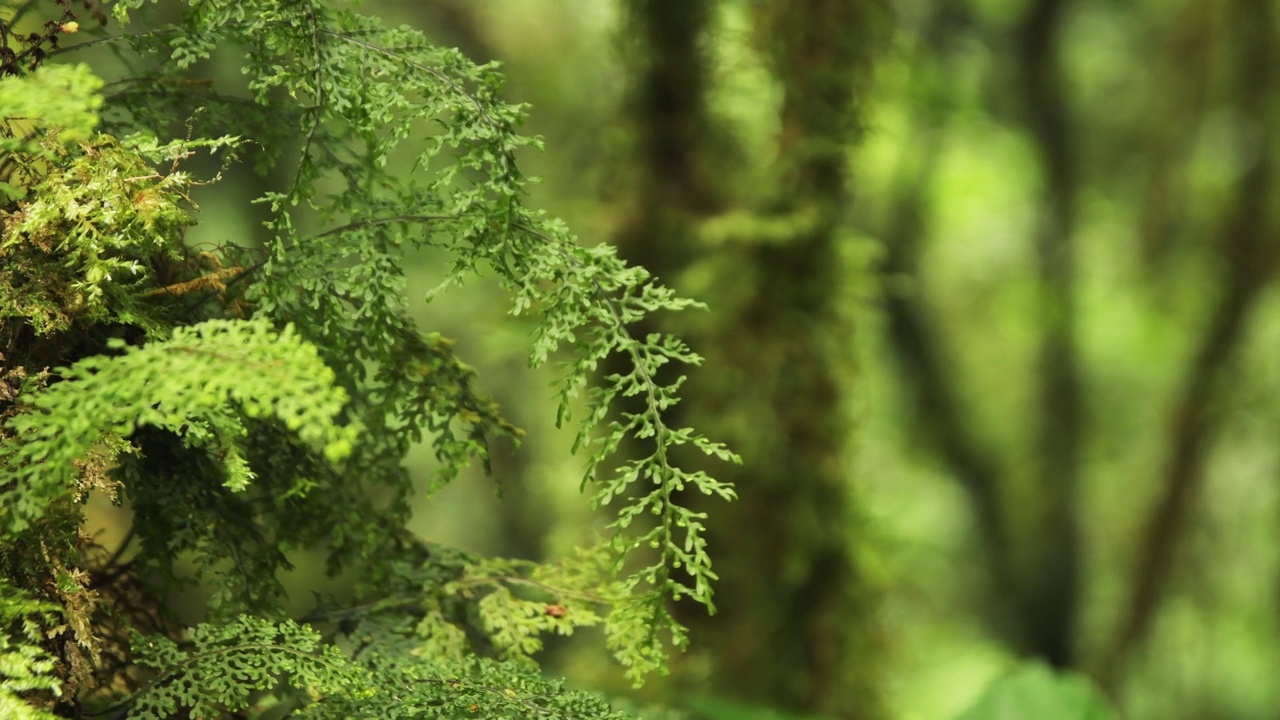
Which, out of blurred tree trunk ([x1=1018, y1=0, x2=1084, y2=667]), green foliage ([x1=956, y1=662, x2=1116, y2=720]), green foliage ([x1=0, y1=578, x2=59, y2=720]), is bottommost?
green foliage ([x1=0, y1=578, x2=59, y2=720])

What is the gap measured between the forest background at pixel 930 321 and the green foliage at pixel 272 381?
12 centimetres

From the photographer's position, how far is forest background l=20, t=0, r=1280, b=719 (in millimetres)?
1839

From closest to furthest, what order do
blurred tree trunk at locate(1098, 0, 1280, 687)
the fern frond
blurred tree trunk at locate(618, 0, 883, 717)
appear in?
1. the fern frond
2. blurred tree trunk at locate(618, 0, 883, 717)
3. blurred tree trunk at locate(1098, 0, 1280, 687)

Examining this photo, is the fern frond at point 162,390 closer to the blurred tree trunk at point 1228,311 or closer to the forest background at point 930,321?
the forest background at point 930,321

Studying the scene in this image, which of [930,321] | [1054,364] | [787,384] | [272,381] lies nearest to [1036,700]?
[787,384]

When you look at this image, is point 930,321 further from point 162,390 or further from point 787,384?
point 162,390

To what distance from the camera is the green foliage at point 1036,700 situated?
4.40ft

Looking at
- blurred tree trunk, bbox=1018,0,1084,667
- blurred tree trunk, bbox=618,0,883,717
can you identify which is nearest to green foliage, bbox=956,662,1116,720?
blurred tree trunk, bbox=618,0,883,717

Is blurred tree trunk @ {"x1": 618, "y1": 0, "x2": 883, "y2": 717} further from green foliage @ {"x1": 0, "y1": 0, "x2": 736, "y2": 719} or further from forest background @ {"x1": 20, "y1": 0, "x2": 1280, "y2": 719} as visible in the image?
green foliage @ {"x1": 0, "y1": 0, "x2": 736, "y2": 719}

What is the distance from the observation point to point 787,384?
6.04 feet

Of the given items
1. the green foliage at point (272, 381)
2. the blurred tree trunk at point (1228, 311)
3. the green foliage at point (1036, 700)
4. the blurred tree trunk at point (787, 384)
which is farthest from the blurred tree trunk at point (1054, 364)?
the green foliage at point (272, 381)

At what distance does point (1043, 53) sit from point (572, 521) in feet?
8.96

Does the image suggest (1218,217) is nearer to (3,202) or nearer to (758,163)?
(758,163)

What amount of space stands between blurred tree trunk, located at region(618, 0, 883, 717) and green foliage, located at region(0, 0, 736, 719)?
1.01m
